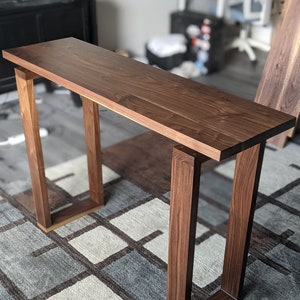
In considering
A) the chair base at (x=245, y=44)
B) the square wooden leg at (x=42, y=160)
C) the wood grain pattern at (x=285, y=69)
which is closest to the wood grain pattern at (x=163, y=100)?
the square wooden leg at (x=42, y=160)

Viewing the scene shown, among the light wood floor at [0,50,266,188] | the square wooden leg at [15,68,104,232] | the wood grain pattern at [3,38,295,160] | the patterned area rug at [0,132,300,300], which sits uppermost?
the wood grain pattern at [3,38,295,160]

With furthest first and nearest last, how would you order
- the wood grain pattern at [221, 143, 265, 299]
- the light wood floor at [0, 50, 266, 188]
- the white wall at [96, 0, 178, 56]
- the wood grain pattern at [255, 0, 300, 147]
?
the white wall at [96, 0, 178, 56] → the wood grain pattern at [255, 0, 300, 147] → the light wood floor at [0, 50, 266, 188] → the wood grain pattern at [221, 143, 265, 299]

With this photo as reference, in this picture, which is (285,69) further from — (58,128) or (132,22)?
(132,22)

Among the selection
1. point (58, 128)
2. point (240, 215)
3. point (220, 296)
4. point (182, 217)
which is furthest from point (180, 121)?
point (58, 128)

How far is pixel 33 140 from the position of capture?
5.63 feet

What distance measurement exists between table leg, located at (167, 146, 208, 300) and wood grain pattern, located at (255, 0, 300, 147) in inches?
56.9

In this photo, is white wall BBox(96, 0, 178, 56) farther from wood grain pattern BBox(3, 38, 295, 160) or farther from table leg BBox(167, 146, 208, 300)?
table leg BBox(167, 146, 208, 300)

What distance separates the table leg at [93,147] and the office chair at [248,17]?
2.49 metres

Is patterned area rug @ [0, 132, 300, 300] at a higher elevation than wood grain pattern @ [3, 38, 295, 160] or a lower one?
lower

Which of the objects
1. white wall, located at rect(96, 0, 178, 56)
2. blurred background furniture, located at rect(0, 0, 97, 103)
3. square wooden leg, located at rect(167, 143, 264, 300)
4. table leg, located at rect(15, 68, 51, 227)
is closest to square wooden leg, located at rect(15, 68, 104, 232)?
table leg, located at rect(15, 68, 51, 227)

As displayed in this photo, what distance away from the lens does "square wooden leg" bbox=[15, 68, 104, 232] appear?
1.66 metres

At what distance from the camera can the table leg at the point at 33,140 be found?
5.40 ft

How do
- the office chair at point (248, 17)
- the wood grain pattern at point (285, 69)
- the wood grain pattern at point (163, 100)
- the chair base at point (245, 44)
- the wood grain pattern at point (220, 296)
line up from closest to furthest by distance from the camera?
the wood grain pattern at point (163, 100), the wood grain pattern at point (220, 296), the wood grain pattern at point (285, 69), the office chair at point (248, 17), the chair base at point (245, 44)

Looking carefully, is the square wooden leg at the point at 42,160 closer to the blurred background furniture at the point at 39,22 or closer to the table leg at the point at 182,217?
the table leg at the point at 182,217
